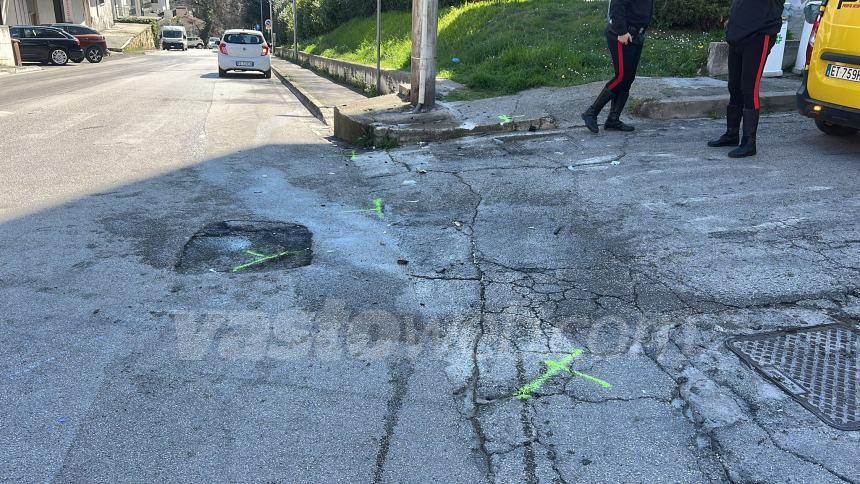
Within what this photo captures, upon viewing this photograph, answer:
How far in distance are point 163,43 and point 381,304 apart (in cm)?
5976

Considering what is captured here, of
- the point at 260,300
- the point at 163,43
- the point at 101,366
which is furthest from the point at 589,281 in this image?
the point at 163,43

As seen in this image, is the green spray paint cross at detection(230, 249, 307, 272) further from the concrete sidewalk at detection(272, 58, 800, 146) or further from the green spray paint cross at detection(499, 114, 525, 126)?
the green spray paint cross at detection(499, 114, 525, 126)

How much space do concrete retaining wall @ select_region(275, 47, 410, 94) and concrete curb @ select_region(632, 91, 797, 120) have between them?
4837 mm

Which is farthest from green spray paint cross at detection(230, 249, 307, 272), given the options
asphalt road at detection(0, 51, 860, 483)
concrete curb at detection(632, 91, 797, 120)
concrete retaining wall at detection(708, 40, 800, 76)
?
concrete retaining wall at detection(708, 40, 800, 76)

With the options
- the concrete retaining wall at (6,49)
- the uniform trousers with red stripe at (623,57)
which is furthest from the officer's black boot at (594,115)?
the concrete retaining wall at (6,49)

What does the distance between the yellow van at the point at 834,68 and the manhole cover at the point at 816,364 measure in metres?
3.59

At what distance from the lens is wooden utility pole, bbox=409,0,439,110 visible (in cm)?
904

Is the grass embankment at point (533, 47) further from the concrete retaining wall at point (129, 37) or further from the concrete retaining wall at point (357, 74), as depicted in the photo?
the concrete retaining wall at point (129, 37)

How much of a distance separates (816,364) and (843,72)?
4239mm

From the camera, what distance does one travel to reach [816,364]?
125 inches

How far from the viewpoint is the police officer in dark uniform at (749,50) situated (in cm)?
622

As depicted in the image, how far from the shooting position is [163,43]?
2207 inches

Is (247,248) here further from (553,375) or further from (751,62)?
(751,62)

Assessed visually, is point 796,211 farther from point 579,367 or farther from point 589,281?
point 579,367
